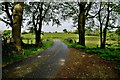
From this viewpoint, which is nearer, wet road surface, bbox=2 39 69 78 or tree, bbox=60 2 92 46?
wet road surface, bbox=2 39 69 78

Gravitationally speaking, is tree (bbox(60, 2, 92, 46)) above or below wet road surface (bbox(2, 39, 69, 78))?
above

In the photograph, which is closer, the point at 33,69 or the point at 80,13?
the point at 33,69

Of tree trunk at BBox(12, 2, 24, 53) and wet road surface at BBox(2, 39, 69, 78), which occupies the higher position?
tree trunk at BBox(12, 2, 24, 53)

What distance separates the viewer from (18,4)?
12.3 meters

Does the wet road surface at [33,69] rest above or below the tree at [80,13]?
below

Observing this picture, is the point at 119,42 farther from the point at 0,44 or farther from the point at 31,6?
the point at 31,6

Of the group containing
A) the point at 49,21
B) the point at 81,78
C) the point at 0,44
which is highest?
the point at 49,21

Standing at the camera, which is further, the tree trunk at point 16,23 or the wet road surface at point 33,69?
the tree trunk at point 16,23

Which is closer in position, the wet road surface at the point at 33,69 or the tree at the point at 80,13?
the wet road surface at the point at 33,69

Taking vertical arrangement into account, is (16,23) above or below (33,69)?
above

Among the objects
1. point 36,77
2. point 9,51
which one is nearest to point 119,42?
point 36,77

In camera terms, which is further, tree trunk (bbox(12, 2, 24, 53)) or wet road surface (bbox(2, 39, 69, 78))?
tree trunk (bbox(12, 2, 24, 53))

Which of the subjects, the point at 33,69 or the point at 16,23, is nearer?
the point at 33,69

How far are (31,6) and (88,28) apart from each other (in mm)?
14165
